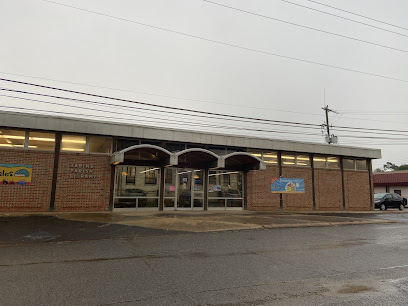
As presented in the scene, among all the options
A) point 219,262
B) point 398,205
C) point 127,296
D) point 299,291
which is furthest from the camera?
point 398,205

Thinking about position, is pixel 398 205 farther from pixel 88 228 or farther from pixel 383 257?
pixel 88 228

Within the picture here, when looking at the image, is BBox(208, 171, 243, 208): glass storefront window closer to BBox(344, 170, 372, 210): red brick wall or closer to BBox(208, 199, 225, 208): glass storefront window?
BBox(208, 199, 225, 208): glass storefront window

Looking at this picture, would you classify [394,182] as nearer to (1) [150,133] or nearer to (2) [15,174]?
(1) [150,133]

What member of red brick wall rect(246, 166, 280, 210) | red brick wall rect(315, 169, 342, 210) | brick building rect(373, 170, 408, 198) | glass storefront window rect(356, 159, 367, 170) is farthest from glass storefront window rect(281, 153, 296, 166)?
brick building rect(373, 170, 408, 198)

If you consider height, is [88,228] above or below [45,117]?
below

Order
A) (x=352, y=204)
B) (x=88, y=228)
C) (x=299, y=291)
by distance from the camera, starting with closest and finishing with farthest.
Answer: (x=299, y=291) < (x=88, y=228) < (x=352, y=204)

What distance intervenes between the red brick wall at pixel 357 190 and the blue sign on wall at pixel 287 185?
460 cm

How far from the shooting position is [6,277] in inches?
208

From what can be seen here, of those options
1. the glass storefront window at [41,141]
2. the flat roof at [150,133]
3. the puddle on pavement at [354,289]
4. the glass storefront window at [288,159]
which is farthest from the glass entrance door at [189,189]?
the puddle on pavement at [354,289]

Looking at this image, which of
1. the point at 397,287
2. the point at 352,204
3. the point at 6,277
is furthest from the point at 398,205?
the point at 6,277

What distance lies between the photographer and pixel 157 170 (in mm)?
17875

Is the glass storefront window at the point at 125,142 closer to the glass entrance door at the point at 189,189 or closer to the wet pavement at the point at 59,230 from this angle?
the glass entrance door at the point at 189,189

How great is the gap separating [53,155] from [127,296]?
13.2 m

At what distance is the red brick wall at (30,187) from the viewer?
14461 mm
